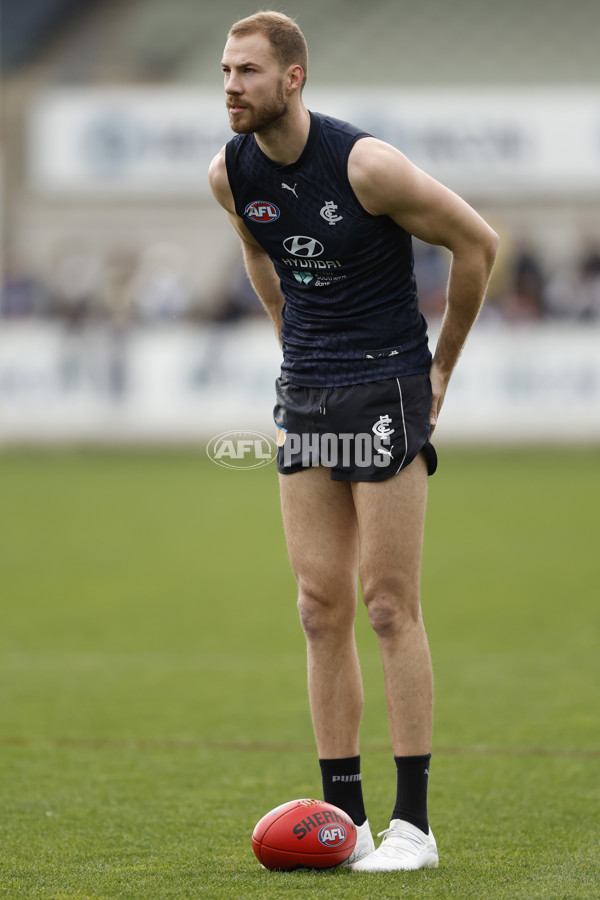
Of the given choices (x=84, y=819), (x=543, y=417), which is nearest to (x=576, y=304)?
(x=543, y=417)

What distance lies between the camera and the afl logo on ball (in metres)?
3.50

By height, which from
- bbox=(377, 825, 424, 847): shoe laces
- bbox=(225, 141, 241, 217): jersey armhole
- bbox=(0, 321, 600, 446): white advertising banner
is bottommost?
bbox=(0, 321, 600, 446): white advertising banner

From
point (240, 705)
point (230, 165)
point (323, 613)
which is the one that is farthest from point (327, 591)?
point (240, 705)

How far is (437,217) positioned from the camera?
343 cm

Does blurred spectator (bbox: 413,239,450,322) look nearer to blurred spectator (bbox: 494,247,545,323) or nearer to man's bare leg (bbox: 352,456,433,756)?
blurred spectator (bbox: 494,247,545,323)

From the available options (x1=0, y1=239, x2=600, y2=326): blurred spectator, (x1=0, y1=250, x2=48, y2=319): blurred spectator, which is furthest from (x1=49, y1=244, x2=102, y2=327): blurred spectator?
(x1=0, y1=250, x2=48, y2=319): blurred spectator

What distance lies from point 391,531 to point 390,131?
1615 centimetres

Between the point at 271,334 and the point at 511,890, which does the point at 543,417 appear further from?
the point at 511,890

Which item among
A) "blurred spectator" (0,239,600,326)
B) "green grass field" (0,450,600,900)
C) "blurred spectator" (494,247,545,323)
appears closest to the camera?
"green grass field" (0,450,600,900)

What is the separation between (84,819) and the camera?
4105 mm

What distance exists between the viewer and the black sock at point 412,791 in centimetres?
357

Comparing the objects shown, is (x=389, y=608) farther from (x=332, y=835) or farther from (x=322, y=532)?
(x=332, y=835)

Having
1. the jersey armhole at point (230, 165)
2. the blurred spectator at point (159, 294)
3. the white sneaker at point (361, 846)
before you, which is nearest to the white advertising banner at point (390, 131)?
the blurred spectator at point (159, 294)

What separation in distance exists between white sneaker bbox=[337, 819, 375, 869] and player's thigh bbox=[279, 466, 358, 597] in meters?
0.62
